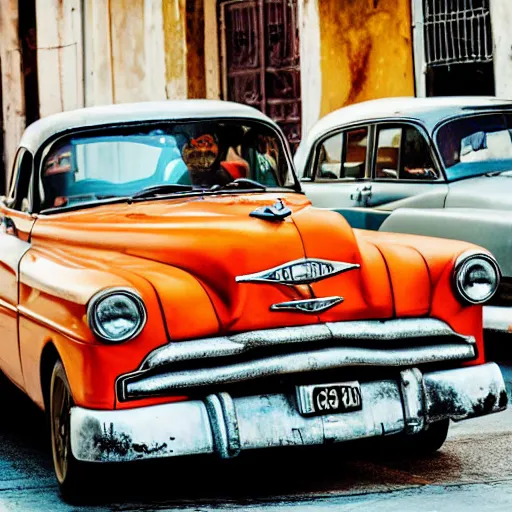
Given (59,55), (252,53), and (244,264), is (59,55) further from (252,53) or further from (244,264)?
(244,264)

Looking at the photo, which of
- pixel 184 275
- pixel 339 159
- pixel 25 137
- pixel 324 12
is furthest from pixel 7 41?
pixel 184 275

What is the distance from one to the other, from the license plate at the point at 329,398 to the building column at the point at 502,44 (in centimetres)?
961

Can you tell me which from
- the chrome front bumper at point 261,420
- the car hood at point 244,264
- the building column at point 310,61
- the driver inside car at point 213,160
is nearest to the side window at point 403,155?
the driver inside car at point 213,160

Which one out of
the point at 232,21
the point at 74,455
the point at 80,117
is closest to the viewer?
the point at 74,455

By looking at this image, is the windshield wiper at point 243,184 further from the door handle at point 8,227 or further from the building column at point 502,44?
the building column at point 502,44

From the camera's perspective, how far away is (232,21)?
20547mm

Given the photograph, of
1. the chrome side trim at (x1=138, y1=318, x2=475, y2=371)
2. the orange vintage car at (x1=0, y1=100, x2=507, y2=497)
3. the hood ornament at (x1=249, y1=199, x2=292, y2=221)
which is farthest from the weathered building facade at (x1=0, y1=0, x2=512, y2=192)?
the chrome side trim at (x1=138, y1=318, x2=475, y2=371)

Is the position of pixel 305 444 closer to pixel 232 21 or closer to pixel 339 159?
pixel 339 159

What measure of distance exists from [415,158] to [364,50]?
7.42 meters

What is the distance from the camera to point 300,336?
6.01 metres

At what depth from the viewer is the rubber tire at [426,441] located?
6820 millimetres

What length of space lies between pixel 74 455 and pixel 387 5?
12061mm

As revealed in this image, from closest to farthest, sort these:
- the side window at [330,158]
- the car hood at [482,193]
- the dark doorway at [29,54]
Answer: the car hood at [482,193] → the side window at [330,158] → the dark doorway at [29,54]

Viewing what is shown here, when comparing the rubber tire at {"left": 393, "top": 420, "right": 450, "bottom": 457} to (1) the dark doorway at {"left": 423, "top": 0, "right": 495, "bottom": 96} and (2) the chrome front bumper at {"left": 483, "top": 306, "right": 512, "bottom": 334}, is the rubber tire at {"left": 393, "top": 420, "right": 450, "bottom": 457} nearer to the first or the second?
(2) the chrome front bumper at {"left": 483, "top": 306, "right": 512, "bottom": 334}
